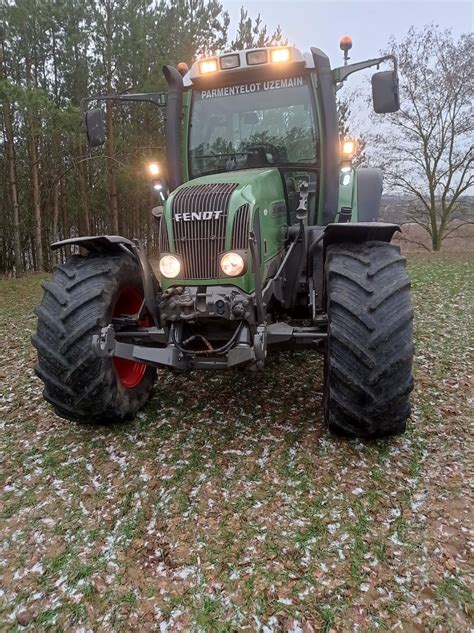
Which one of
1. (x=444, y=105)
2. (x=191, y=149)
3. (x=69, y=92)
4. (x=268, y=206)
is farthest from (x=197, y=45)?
(x=268, y=206)

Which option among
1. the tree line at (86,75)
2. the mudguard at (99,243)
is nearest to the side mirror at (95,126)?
the mudguard at (99,243)

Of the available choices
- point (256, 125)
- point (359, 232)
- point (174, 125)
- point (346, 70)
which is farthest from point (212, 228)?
point (346, 70)

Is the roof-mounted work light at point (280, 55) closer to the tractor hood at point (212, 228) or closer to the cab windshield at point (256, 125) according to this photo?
the cab windshield at point (256, 125)

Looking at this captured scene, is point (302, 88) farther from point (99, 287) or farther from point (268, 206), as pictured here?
point (99, 287)

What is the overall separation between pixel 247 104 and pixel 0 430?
344 centimetres

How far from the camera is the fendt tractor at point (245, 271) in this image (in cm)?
313

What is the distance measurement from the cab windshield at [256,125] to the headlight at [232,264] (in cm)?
137

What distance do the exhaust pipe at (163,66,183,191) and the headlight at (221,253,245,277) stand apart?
1559 millimetres

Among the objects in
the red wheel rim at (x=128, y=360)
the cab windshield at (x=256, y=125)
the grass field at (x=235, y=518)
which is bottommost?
the grass field at (x=235, y=518)

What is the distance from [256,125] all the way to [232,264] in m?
1.67

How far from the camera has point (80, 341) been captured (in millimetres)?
3330

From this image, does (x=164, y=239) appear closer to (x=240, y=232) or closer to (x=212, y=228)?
(x=212, y=228)

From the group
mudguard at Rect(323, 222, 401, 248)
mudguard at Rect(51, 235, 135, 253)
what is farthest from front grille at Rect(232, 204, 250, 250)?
mudguard at Rect(51, 235, 135, 253)

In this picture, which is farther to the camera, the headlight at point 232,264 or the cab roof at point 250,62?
the cab roof at point 250,62
